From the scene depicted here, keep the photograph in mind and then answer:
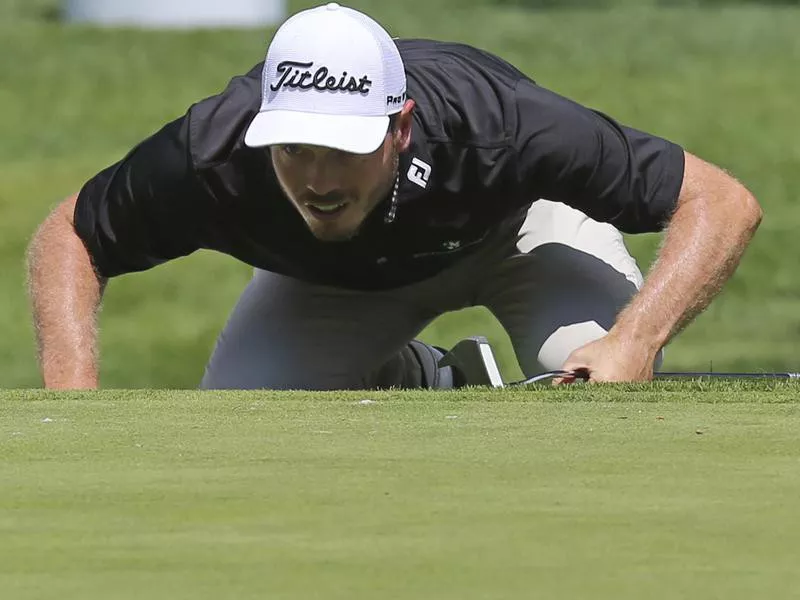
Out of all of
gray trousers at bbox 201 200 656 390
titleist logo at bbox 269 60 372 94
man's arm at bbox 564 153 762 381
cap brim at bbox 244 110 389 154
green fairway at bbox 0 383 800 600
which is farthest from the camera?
gray trousers at bbox 201 200 656 390

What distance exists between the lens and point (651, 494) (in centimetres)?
260

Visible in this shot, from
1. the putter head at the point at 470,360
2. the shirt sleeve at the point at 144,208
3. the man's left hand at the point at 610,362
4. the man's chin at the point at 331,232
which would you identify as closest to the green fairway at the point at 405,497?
the man's left hand at the point at 610,362

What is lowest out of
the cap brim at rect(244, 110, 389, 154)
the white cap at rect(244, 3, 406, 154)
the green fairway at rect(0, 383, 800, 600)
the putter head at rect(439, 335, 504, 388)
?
the putter head at rect(439, 335, 504, 388)

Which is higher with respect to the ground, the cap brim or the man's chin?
the cap brim

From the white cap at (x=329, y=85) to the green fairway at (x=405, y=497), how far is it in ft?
1.79

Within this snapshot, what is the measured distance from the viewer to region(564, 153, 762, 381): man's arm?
4250 mm

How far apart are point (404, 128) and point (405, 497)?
5.30ft

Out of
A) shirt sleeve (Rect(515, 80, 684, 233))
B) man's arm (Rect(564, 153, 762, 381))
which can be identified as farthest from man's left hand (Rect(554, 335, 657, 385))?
shirt sleeve (Rect(515, 80, 684, 233))

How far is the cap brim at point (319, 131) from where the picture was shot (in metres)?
3.76

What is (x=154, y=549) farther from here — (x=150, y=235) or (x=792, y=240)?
(x=792, y=240)

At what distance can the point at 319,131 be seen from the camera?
377 centimetres

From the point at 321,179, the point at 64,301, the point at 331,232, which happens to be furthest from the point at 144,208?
the point at 321,179

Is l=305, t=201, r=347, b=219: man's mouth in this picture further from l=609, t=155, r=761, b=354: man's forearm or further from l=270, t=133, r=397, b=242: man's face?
l=609, t=155, r=761, b=354: man's forearm

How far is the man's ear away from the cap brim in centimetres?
16
